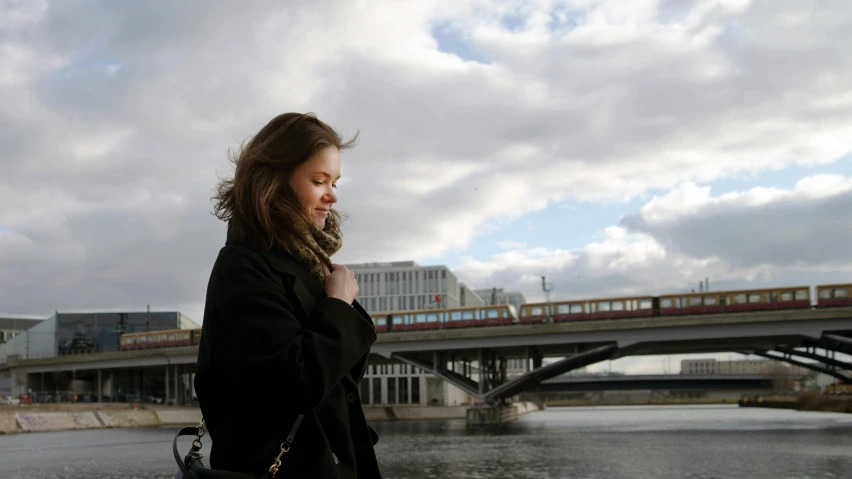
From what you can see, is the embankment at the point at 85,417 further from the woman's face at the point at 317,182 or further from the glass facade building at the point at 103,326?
the woman's face at the point at 317,182

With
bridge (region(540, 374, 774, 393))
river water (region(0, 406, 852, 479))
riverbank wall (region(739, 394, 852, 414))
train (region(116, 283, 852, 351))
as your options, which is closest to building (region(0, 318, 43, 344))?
A: bridge (region(540, 374, 774, 393))

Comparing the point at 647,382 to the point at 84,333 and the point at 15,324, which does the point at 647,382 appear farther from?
the point at 15,324

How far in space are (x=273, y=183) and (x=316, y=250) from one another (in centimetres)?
23

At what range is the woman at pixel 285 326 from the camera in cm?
217

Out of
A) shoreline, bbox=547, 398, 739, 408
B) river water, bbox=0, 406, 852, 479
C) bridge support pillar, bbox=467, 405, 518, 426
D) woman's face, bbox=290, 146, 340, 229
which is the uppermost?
woman's face, bbox=290, 146, 340, 229

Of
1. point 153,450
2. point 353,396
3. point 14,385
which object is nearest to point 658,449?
point 153,450

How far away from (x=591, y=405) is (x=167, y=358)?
3739 inches

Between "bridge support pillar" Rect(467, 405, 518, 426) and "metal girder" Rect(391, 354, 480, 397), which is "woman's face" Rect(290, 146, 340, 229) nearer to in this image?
"bridge support pillar" Rect(467, 405, 518, 426)

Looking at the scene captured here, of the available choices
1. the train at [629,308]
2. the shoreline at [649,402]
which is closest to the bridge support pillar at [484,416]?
the train at [629,308]

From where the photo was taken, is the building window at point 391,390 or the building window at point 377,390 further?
the building window at point 377,390

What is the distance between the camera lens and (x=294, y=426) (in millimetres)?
2174

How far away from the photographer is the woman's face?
Result: 2.53m

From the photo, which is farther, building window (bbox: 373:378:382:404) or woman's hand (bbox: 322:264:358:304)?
building window (bbox: 373:378:382:404)

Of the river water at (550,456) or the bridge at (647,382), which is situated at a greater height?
the river water at (550,456)
